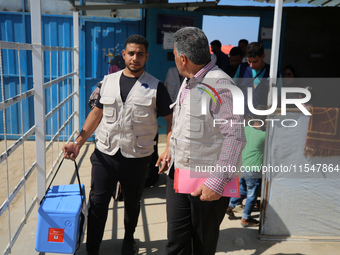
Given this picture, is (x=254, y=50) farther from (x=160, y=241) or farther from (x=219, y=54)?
(x=219, y=54)

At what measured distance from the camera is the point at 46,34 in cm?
689

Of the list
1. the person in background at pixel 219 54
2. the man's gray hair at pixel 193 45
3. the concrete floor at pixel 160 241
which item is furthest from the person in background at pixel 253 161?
the person in background at pixel 219 54

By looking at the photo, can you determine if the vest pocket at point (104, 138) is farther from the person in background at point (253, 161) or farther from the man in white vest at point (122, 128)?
the person in background at point (253, 161)

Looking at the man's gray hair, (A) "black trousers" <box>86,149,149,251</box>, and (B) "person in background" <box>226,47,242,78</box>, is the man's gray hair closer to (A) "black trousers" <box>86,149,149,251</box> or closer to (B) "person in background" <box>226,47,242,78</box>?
(A) "black trousers" <box>86,149,149,251</box>

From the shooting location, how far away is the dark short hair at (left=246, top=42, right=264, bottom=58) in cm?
395

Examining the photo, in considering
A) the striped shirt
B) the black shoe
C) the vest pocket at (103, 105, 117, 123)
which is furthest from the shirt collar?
the black shoe

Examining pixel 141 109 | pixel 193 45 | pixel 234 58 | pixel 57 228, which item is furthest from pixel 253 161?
pixel 234 58

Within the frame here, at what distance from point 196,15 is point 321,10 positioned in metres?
3.48

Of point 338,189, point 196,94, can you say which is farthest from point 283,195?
point 196,94

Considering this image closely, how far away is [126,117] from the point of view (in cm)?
295

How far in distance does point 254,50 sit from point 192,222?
231 cm

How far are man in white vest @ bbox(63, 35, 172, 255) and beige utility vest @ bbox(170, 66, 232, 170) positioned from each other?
0.72 metres

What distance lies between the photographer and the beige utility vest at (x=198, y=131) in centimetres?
221

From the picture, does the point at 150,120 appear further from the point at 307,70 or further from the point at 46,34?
the point at 307,70
